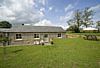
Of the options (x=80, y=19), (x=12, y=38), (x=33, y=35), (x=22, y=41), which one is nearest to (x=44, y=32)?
(x=33, y=35)

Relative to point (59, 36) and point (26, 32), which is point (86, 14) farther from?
point (26, 32)

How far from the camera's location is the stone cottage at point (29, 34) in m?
28.7

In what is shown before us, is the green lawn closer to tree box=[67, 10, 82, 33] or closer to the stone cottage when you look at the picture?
the stone cottage

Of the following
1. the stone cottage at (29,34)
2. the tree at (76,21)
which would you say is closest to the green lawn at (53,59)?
the stone cottage at (29,34)

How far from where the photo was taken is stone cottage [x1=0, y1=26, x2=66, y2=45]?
28669 millimetres

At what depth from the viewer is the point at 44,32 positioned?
31750 mm

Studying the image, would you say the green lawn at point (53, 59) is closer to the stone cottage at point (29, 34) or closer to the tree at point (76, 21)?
the stone cottage at point (29, 34)

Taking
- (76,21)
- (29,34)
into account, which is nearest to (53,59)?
(29,34)

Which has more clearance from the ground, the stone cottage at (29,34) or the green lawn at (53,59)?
the stone cottage at (29,34)

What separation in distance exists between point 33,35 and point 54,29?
22.9 feet

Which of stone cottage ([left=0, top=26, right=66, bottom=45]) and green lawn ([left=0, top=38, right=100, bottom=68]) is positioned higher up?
stone cottage ([left=0, top=26, right=66, bottom=45])

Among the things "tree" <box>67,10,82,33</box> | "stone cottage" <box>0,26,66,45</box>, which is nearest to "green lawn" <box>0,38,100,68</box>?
"stone cottage" <box>0,26,66,45</box>

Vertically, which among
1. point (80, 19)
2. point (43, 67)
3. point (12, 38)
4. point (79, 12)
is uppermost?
point (79, 12)

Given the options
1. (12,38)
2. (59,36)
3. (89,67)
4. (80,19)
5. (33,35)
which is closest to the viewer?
(89,67)
